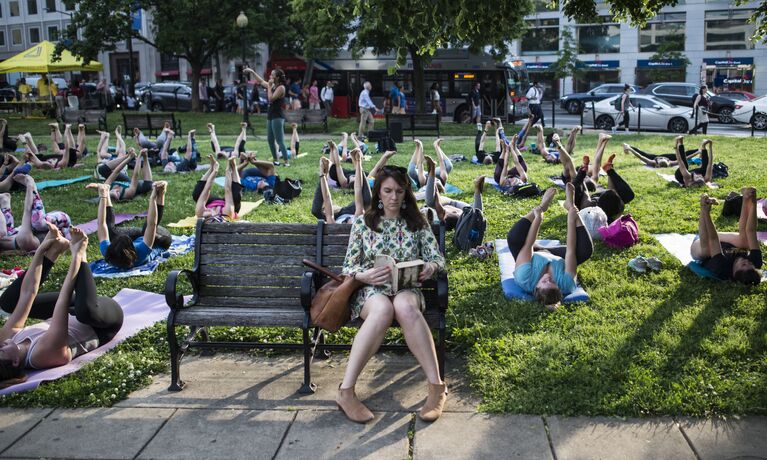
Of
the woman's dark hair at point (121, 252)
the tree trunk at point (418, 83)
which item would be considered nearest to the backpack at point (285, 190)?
the woman's dark hair at point (121, 252)

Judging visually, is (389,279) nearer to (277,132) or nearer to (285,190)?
(285,190)

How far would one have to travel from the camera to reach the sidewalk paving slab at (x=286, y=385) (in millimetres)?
4641

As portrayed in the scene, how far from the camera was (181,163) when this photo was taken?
15227 millimetres

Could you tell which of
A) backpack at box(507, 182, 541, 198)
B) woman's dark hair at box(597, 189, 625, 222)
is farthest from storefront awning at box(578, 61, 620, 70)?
woman's dark hair at box(597, 189, 625, 222)

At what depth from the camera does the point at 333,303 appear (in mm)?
4758

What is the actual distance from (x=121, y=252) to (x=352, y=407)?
422 cm

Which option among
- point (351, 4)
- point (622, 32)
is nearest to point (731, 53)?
point (622, 32)

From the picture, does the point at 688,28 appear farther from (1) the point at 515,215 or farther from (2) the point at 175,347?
(2) the point at 175,347

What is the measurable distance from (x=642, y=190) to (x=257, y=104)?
28.6 m

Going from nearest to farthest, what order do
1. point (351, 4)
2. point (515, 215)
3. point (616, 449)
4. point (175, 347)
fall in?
point (616, 449), point (175, 347), point (351, 4), point (515, 215)

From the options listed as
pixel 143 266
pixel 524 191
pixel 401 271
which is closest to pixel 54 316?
pixel 401 271

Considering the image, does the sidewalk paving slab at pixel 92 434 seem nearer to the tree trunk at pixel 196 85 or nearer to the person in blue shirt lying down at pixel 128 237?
the person in blue shirt lying down at pixel 128 237

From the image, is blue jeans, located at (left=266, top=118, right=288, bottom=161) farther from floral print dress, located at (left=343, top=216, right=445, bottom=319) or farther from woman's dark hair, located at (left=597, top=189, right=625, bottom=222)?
floral print dress, located at (left=343, top=216, right=445, bottom=319)

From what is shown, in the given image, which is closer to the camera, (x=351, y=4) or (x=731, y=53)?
(x=351, y=4)
